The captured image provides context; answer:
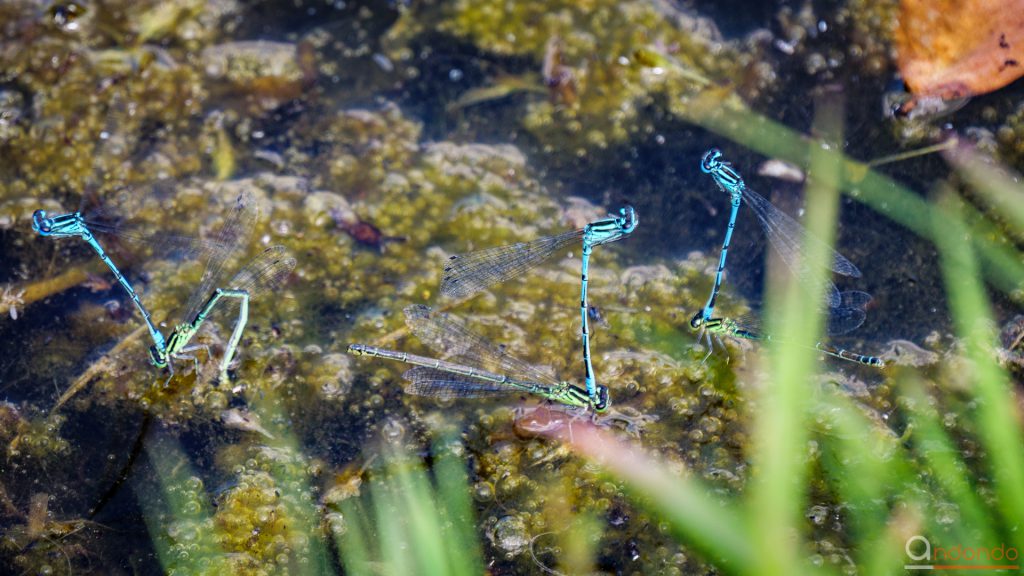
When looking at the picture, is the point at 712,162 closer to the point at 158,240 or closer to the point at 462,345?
the point at 462,345

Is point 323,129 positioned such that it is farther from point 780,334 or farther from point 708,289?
point 780,334

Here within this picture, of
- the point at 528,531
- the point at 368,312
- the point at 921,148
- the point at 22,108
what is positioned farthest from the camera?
the point at 22,108

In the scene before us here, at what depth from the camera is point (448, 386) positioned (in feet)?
12.8

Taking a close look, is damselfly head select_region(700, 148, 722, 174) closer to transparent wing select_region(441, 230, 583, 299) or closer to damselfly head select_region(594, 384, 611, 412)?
transparent wing select_region(441, 230, 583, 299)

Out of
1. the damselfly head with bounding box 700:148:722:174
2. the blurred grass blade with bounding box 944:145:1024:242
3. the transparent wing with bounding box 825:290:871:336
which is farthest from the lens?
the blurred grass blade with bounding box 944:145:1024:242

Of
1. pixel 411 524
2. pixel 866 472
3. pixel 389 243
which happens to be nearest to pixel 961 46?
pixel 866 472

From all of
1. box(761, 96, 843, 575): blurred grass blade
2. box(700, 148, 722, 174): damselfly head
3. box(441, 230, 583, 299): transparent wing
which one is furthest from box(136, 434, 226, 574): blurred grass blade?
box(700, 148, 722, 174): damselfly head

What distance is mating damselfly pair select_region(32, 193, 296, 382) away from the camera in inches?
158

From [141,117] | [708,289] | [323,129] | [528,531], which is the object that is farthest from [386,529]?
[141,117]

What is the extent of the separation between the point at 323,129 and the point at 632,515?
9.32ft

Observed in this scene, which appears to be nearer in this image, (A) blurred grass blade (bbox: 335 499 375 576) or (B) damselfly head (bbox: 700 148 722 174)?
(A) blurred grass blade (bbox: 335 499 375 576)

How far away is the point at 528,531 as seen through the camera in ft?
11.8

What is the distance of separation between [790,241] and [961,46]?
146cm

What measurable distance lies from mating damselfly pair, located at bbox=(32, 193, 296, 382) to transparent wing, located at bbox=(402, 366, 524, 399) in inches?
33.8
